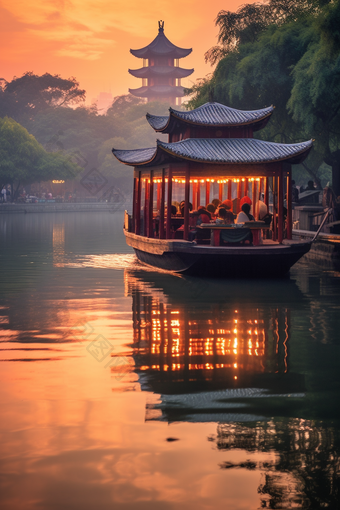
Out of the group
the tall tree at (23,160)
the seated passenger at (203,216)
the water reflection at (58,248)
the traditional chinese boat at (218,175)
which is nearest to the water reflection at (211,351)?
the traditional chinese boat at (218,175)

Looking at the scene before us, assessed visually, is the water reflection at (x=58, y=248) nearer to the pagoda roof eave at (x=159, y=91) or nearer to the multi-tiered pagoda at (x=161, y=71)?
the multi-tiered pagoda at (x=161, y=71)

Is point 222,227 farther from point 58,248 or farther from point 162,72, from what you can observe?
point 162,72

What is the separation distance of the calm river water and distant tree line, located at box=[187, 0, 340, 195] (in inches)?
473

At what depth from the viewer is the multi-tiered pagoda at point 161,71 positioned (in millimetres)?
92438

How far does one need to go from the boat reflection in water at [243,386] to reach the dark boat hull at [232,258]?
92.1 inches

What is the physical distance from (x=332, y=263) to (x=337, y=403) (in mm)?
12716

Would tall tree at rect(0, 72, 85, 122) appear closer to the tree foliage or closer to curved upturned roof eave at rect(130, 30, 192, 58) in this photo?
curved upturned roof eave at rect(130, 30, 192, 58)

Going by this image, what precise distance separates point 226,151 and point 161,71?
277ft

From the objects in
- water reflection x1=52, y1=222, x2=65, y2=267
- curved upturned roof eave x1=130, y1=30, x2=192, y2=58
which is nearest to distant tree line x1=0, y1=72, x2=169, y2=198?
curved upturned roof eave x1=130, y1=30, x2=192, y2=58

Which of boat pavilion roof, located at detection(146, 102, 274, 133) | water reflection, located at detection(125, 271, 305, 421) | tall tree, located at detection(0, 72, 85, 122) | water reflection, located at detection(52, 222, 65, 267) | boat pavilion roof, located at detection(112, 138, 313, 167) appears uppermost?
tall tree, located at detection(0, 72, 85, 122)

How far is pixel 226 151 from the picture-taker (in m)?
15.5

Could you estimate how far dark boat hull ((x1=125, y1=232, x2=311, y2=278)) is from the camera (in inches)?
549

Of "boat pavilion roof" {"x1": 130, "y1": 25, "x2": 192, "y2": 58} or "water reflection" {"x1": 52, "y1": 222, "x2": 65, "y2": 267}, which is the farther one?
"boat pavilion roof" {"x1": 130, "y1": 25, "x2": 192, "y2": 58}

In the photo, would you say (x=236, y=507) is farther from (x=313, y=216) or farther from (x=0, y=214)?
(x=0, y=214)
